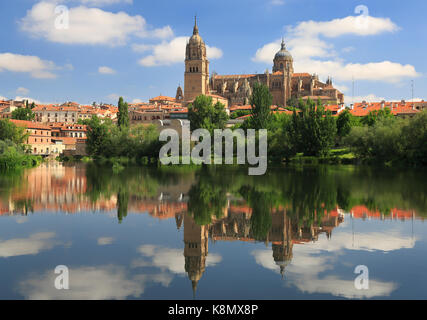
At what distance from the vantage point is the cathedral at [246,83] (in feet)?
404

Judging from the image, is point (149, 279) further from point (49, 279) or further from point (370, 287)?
point (370, 287)

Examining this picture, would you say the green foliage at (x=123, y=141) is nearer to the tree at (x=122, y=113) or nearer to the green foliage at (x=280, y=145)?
the tree at (x=122, y=113)

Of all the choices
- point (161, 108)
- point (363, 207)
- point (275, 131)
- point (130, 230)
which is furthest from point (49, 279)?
point (161, 108)

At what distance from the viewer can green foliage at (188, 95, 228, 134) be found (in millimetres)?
61000

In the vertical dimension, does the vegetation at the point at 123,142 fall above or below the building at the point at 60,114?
below

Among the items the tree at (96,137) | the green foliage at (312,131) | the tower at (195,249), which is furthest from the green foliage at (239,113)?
the tower at (195,249)

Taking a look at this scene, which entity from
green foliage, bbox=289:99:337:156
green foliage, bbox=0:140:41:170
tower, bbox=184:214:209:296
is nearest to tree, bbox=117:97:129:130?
green foliage, bbox=0:140:41:170

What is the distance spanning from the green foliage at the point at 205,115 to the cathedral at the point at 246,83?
56.0 metres

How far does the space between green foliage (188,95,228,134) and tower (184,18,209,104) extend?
60532 millimetres

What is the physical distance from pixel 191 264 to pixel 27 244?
438cm

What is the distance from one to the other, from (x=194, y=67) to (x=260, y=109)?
68781 mm

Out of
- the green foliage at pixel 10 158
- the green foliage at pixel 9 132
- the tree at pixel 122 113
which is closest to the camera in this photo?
the green foliage at pixel 10 158

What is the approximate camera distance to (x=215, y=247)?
31.8ft

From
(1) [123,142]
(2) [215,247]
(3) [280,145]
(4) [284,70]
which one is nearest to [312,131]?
(3) [280,145]
